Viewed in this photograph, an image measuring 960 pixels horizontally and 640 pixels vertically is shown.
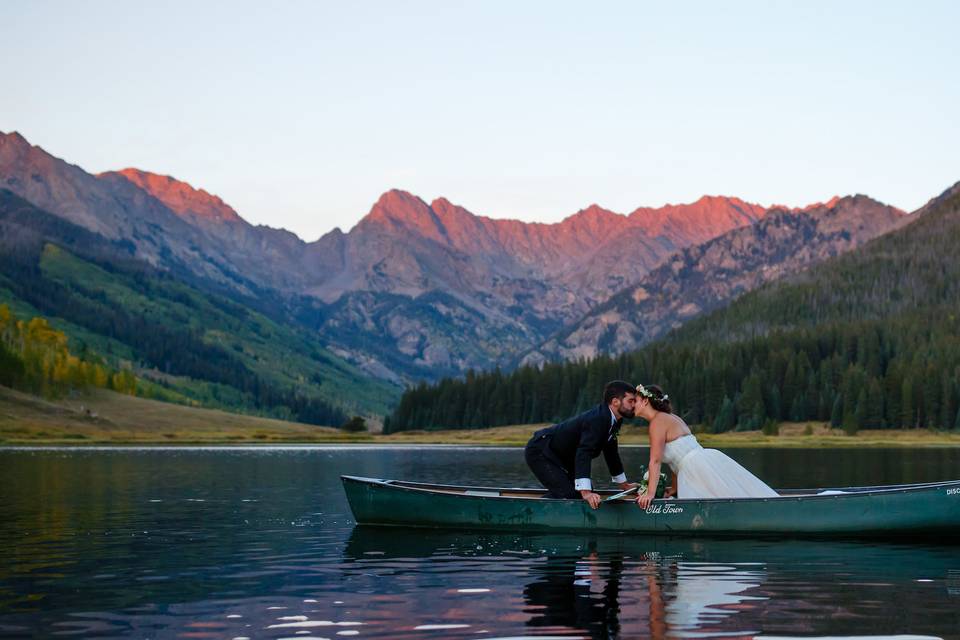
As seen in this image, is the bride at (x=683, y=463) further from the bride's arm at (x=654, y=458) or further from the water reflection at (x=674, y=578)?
the water reflection at (x=674, y=578)

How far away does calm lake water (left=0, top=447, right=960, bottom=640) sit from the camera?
23.8m

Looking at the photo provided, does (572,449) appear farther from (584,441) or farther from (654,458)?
(654,458)

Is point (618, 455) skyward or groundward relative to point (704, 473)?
skyward

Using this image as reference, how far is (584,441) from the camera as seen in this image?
125 feet

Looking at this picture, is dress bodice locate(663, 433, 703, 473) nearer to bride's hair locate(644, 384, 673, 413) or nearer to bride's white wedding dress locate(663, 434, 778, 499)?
bride's white wedding dress locate(663, 434, 778, 499)

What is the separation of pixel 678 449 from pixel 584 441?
3.23m

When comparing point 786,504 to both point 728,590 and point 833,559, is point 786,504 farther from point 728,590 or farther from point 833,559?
point 728,590

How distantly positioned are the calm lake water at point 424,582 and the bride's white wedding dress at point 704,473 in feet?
5.53

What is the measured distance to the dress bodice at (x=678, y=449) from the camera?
3831cm

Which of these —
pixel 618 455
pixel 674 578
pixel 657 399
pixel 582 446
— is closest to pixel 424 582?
pixel 674 578

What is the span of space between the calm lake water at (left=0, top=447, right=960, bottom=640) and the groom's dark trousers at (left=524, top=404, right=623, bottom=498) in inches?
85.5

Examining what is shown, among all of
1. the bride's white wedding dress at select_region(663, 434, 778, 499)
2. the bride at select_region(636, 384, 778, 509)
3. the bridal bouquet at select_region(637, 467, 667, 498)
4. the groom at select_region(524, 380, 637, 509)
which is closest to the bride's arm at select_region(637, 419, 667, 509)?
the bride at select_region(636, 384, 778, 509)

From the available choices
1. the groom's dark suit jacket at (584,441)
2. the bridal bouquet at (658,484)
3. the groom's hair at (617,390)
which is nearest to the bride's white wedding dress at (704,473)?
the bridal bouquet at (658,484)

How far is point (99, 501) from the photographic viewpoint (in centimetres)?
5947
